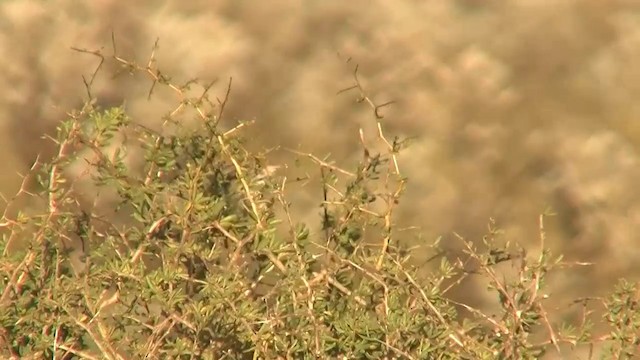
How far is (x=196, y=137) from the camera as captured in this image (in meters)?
1.70

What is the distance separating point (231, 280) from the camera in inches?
63.4

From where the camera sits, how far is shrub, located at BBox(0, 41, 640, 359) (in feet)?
5.11

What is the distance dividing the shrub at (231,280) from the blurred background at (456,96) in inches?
12.7

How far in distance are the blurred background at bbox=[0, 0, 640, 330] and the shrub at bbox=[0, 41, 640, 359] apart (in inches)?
12.7

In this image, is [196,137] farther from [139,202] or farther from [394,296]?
[394,296]

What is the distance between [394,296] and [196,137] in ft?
1.14

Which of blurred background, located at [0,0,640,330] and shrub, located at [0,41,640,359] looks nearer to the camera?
shrub, located at [0,41,640,359]

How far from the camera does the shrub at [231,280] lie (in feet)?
5.11

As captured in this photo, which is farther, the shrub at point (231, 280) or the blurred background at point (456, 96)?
the blurred background at point (456, 96)

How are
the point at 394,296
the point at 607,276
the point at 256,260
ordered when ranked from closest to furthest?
the point at 394,296 < the point at 256,260 < the point at 607,276

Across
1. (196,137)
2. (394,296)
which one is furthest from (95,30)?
(394,296)

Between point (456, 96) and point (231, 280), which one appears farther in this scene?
point (456, 96)

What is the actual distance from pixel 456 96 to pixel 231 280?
63cm

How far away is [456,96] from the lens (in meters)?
2.08
